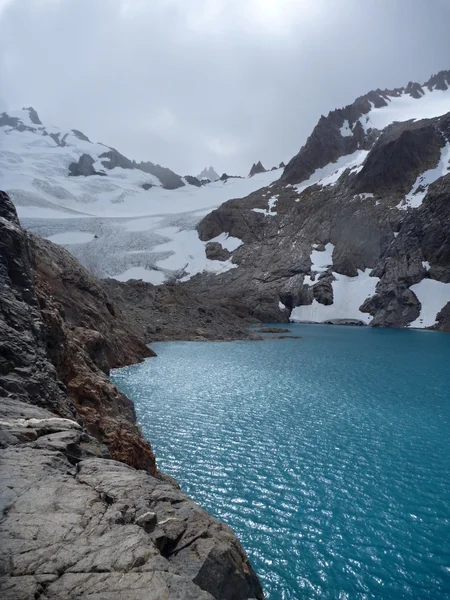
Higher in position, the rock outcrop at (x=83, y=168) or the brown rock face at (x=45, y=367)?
the rock outcrop at (x=83, y=168)

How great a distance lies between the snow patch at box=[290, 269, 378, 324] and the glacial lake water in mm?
51591

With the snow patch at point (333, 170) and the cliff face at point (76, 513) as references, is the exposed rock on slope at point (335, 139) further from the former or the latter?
the cliff face at point (76, 513)

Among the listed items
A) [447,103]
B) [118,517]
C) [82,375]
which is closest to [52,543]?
[118,517]

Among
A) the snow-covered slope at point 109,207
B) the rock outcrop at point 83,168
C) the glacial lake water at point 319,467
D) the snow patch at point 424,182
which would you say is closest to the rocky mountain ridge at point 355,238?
the snow patch at point 424,182

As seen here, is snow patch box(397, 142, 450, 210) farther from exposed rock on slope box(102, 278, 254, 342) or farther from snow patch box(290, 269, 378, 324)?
exposed rock on slope box(102, 278, 254, 342)

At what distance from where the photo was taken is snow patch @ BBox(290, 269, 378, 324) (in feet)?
258

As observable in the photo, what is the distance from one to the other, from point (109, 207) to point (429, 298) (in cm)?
11601

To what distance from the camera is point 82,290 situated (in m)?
30.5

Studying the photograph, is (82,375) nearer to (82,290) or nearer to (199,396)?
(199,396)

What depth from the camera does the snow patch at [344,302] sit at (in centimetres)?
7875

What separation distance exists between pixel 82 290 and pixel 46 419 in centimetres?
2417

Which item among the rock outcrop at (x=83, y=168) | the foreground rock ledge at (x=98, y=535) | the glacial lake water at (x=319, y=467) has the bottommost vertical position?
the glacial lake water at (x=319, y=467)

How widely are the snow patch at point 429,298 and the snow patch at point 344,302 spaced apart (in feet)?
30.3

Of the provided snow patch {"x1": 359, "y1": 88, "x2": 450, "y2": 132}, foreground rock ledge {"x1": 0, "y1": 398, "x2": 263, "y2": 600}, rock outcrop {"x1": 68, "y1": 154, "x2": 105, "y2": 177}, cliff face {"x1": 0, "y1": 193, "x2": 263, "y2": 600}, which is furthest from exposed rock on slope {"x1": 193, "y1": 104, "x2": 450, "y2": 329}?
rock outcrop {"x1": 68, "y1": 154, "x2": 105, "y2": 177}
